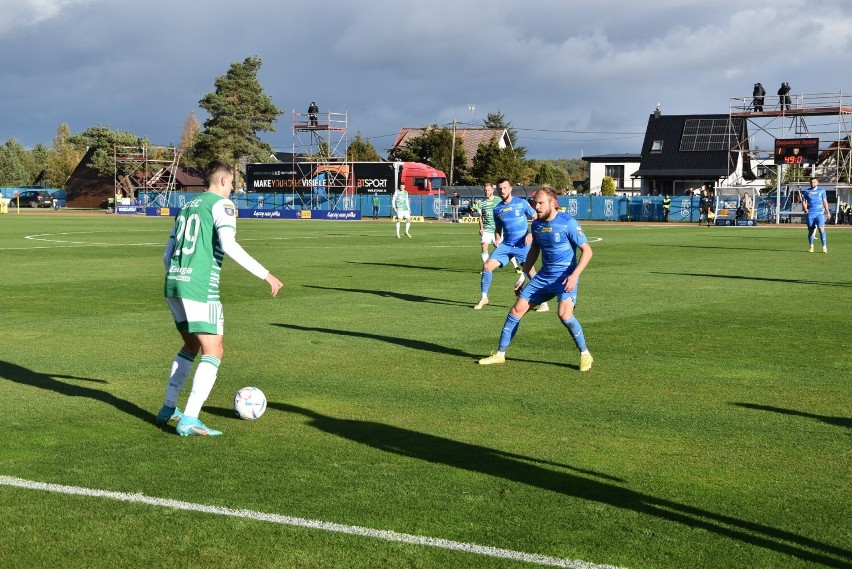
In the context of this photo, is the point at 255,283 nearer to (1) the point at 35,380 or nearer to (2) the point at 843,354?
(1) the point at 35,380

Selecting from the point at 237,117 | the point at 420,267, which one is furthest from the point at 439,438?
the point at 237,117

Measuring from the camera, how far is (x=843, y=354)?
11.3 m

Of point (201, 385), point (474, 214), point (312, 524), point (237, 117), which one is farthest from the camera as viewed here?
point (237, 117)

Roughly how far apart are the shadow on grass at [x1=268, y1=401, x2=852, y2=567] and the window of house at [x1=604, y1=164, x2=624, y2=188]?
4390 inches

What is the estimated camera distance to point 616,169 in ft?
385

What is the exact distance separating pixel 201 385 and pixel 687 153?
8861 cm

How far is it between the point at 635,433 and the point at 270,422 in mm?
2872

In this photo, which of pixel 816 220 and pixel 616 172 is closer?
pixel 816 220

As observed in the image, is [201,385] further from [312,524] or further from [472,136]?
[472,136]

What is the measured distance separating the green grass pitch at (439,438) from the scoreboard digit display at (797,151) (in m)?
48.3

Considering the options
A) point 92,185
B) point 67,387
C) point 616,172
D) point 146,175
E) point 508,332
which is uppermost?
point 616,172

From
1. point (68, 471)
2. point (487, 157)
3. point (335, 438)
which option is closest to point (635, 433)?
point (335, 438)

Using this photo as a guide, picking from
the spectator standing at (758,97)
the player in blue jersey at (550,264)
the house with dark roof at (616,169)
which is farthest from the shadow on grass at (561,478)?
the house with dark roof at (616,169)

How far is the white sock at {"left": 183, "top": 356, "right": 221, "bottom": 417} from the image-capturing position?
24.6 ft
